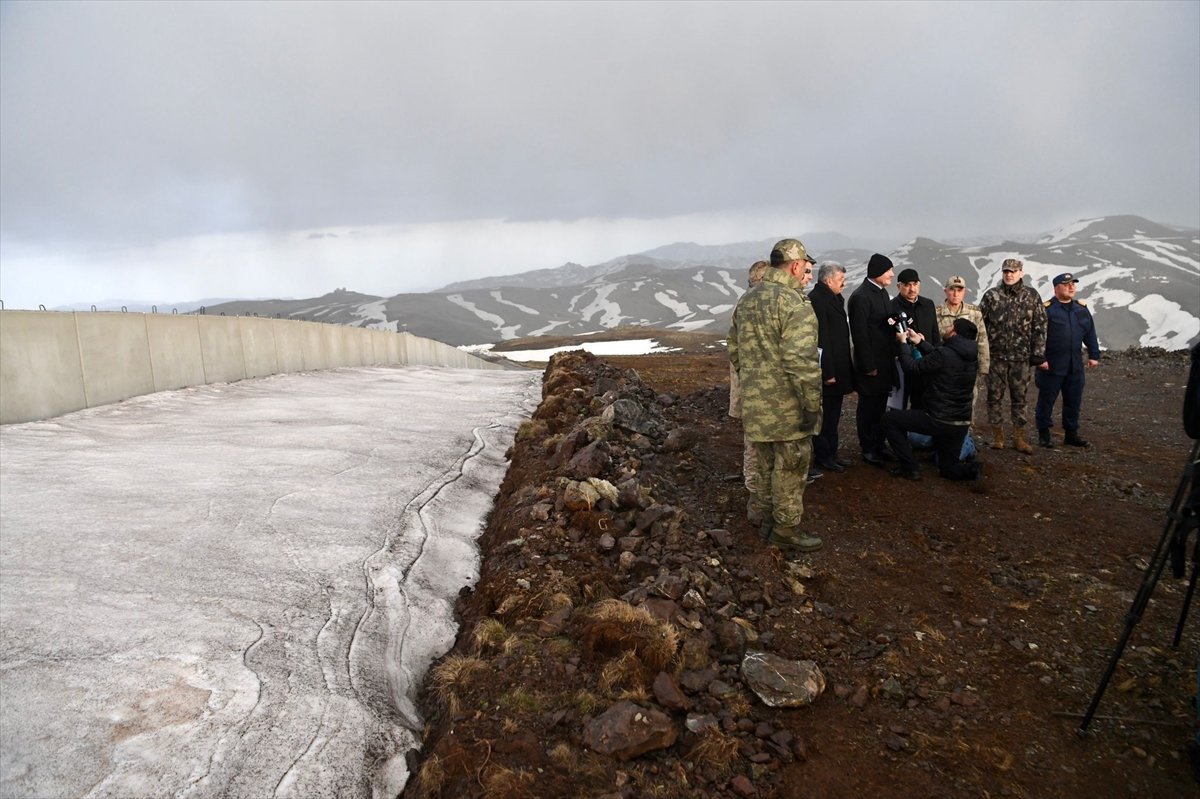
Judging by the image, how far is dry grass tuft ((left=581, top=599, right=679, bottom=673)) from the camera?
440cm

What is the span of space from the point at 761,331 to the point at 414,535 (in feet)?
13.4

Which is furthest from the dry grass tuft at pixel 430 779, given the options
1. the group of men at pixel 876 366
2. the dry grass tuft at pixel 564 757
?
the group of men at pixel 876 366

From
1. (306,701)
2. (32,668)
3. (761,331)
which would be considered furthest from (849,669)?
(32,668)

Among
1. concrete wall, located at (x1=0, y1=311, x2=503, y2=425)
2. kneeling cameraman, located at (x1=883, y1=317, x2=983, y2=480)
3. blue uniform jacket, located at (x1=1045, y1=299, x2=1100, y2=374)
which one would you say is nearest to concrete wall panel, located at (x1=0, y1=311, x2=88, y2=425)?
concrete wall, located at (x1=0, y1=311, x2=503, y2=425)

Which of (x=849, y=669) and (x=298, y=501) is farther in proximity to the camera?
(x=298, y=501)

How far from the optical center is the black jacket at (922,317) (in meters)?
8.28

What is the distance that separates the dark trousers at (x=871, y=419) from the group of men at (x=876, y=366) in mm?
16

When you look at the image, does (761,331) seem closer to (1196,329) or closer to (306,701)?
(306,701)

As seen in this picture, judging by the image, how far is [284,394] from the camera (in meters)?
14.1

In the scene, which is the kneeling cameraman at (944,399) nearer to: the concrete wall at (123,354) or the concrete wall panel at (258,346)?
the concrete wall at (123,354)

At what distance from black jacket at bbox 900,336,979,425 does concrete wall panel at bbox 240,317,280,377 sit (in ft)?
47.8

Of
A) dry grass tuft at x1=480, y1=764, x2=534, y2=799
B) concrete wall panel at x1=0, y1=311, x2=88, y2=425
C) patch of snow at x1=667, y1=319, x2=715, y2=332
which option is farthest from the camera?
patch of snow at x1=667, y1=319, x2=715, y2=332

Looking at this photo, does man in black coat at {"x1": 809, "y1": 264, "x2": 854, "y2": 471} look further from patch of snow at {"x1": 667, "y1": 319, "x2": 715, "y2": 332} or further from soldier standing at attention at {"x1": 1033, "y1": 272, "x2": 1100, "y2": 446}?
patch of snow at {"x1": 667, "y1": 319, "x2": 715, "y2": 332}

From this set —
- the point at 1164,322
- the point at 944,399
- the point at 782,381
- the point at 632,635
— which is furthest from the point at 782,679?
the point at 1164,322
